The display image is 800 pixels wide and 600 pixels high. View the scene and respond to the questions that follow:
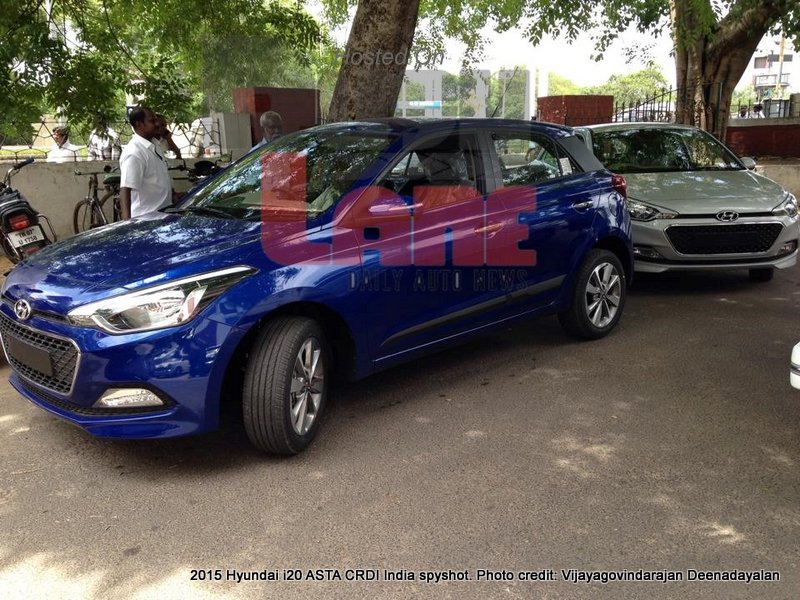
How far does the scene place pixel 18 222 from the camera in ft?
19.1

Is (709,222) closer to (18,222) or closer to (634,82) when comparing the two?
(18,222)

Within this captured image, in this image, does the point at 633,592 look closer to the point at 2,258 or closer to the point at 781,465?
the point at 781,465

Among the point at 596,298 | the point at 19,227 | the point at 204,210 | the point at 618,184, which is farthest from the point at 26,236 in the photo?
the point at 618,184

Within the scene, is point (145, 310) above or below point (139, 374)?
above

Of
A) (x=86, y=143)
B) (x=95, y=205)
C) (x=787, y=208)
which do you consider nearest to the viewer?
(x=787, y=208)

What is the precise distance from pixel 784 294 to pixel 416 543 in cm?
563

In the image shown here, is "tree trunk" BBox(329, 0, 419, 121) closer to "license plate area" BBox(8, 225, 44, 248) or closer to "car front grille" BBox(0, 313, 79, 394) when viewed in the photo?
"license plate area" BBox(8, 225, 44, 248)

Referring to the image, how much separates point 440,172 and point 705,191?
3.68 m

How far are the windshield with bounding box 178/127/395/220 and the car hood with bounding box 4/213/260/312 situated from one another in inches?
11.2

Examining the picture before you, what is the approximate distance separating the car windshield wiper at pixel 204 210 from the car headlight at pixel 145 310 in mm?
947

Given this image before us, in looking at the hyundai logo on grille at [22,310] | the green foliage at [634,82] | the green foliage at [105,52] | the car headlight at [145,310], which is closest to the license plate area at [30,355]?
the hyundai logo on grille at [22,310]

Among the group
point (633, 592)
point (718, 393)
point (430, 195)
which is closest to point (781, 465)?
point (718, 393)

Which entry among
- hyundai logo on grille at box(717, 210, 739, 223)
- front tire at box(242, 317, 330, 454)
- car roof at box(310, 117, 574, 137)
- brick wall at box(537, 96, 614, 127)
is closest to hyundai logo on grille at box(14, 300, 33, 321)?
front tire at box(242, 317, 330, 454)

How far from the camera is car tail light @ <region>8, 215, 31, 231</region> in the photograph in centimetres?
581
